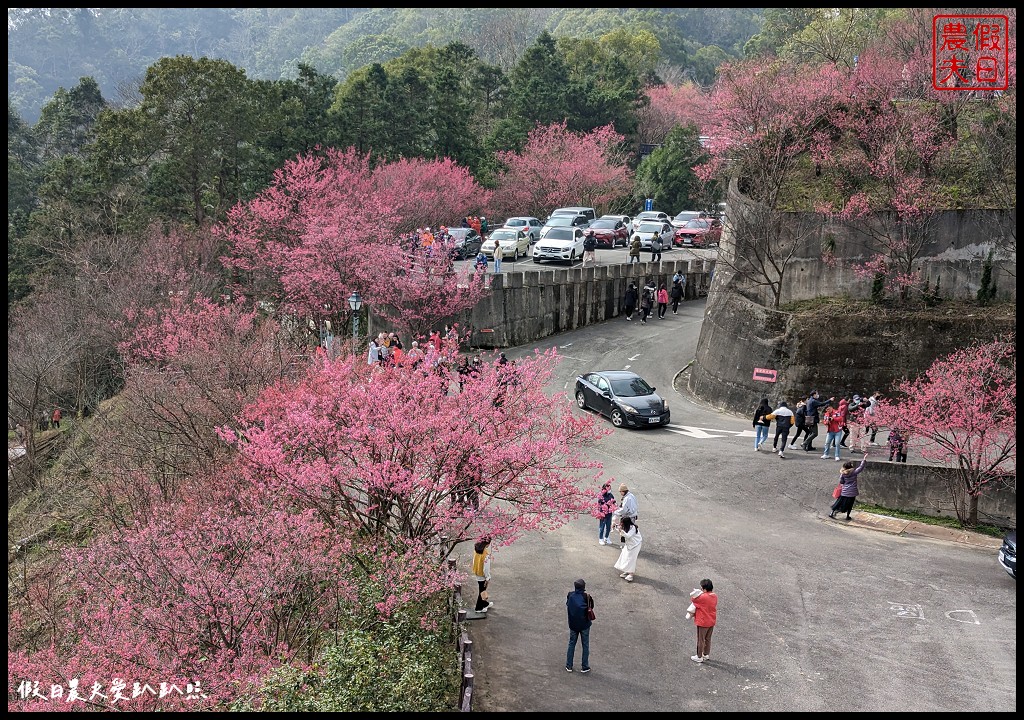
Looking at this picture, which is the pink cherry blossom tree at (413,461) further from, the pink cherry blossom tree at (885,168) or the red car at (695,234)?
the red car at (695,234)

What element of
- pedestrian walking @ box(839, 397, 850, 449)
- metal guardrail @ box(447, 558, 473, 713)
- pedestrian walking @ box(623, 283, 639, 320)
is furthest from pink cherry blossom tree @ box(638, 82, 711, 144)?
metal guardrail @ box(447, 558, 473, 713)

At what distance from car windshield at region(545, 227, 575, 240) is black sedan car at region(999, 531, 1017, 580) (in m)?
26.7

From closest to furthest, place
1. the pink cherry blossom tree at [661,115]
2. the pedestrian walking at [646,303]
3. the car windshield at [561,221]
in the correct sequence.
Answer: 1. the pedestrian walking at [646,303]
2. the car windshield at [561,221]
3. the pink cherry blossom tree at [661,115]

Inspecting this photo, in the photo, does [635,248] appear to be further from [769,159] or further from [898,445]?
[898,445]

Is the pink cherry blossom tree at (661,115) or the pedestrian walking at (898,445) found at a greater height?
the pink cherry blossom tree at (661,115)

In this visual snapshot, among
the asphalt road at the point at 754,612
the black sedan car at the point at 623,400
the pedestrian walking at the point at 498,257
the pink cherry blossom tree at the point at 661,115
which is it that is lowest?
the asphalt road at the point at 754,612

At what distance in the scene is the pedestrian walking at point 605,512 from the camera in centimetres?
1716

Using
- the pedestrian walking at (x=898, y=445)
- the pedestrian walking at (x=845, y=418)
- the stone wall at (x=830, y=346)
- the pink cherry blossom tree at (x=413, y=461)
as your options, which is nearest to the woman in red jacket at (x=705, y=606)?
the pink cherry blossom tree at (x=413, y=461)

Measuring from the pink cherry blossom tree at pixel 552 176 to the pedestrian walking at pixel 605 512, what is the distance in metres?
40.1

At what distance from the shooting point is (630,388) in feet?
88.0

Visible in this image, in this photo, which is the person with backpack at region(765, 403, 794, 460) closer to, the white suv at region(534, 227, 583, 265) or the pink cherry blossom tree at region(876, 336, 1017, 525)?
the pink cherry blossom tree at region(876, 336, 1017, 525)

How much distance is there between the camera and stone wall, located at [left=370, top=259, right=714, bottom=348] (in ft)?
114

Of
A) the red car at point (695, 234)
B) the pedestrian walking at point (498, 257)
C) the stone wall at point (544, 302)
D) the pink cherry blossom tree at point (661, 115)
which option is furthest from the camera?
the pink cherry blossom tree at point (661, 115)

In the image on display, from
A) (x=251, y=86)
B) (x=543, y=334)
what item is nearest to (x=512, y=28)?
(x=251, y=86)
